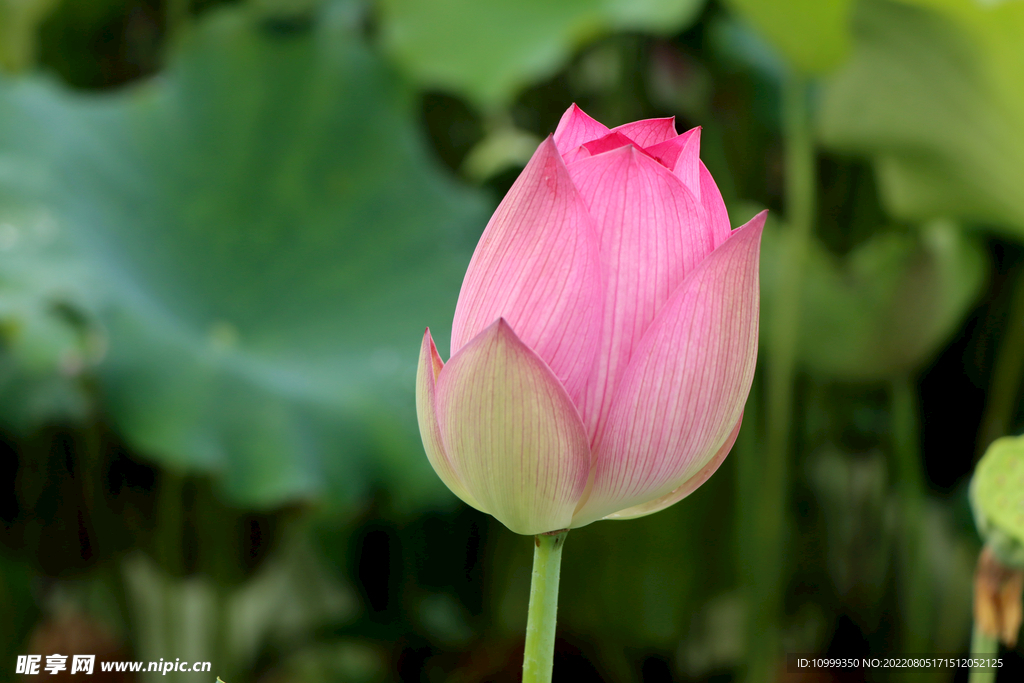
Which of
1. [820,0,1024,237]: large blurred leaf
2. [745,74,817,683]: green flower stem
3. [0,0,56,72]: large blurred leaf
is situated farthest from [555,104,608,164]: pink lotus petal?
[0,0,56,72]: large blurred leaf

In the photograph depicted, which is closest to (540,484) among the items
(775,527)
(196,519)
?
(775,527)

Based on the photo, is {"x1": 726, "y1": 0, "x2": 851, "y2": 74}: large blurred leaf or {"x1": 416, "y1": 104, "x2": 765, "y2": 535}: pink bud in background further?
{"x1": 726, "y1": 0, "x2": 851, "y2": 74}: large blurred leaf

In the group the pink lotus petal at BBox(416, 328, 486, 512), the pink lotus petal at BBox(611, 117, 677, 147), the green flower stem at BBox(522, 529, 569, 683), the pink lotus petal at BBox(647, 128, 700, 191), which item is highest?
the pink lotus petal at BBox(611, 117, 677, 147)

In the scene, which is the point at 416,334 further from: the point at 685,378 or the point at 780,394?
Result: the point at 685,378

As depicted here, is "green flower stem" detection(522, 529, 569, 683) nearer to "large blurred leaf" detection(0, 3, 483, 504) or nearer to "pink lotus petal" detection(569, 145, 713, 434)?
"pink lotus petal" detection(569, 145, 713, 434)

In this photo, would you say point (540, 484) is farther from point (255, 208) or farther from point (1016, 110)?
point (255, 208)
